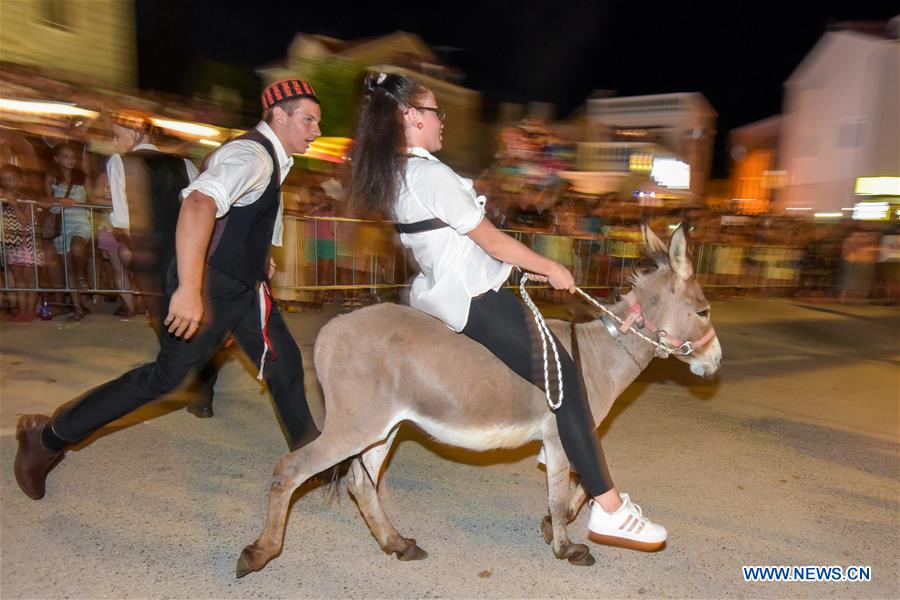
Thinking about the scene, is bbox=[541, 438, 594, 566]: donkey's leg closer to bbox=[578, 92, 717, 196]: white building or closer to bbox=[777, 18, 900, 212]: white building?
bbox=[777, 18, 900, 212]: white building

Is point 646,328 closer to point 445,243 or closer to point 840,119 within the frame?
point 445,243

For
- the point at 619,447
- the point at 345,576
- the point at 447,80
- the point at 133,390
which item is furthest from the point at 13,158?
the point at 447,80

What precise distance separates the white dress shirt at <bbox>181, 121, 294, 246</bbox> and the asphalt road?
1792mm

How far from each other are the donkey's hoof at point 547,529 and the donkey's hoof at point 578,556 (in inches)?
6.8

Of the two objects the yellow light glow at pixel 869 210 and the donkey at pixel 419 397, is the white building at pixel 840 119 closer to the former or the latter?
the yellow light glow at pixel 869 210

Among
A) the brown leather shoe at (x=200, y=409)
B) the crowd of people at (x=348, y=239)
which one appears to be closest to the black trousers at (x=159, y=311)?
the brown leather shoe at (x=200, y=409)

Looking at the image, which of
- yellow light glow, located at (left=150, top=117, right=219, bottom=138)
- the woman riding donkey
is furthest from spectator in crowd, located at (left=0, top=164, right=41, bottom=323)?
yellow light glow, located at (left=150, top=117, right=219, bottom=138)

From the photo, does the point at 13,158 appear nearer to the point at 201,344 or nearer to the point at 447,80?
the point at 201,344

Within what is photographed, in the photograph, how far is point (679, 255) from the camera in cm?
297

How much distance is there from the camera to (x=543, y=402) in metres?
2.89

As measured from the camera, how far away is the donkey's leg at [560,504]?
2.96 m

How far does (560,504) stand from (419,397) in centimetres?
99

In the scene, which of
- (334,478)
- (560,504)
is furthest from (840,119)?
(334,478)

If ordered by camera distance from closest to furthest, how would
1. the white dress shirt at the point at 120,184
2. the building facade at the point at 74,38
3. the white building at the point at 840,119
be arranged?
→ 1. the white dress shirt at the point at 120,184
2. the building facade at the point at 74,38
3. the white building at the point at 840,119
